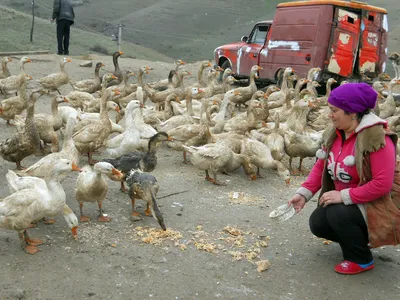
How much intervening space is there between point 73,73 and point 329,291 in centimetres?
1309

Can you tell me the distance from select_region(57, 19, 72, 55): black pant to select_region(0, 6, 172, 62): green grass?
58.7 inches

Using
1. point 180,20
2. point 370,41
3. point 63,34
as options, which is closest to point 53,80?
point 63,34

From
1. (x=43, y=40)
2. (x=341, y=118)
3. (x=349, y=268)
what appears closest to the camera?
(x=341, y=118)

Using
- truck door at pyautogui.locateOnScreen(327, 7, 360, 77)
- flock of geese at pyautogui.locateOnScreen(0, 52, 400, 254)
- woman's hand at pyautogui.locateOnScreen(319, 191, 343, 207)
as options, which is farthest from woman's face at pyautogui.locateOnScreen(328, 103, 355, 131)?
truck door at pyautogui.locateOnScreen(327, 7, 360, 77)

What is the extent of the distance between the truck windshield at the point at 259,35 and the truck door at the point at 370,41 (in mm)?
3221

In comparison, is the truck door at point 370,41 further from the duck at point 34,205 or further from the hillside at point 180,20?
the duck at point 34,205

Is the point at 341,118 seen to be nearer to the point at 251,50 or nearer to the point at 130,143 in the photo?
the point at 130,143

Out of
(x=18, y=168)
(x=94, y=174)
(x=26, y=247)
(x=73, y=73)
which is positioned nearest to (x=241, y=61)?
(x=73, y=73)

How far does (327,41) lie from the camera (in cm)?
1247

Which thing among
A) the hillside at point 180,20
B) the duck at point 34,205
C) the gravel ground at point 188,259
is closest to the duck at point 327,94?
the gravel ground at point 188,259

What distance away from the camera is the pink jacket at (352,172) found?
12.5 feet

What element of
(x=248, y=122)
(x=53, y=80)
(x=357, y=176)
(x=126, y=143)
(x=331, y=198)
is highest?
(x=357, y=176)

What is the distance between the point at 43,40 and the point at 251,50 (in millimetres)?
10179

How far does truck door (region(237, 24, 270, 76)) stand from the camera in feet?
47.9
